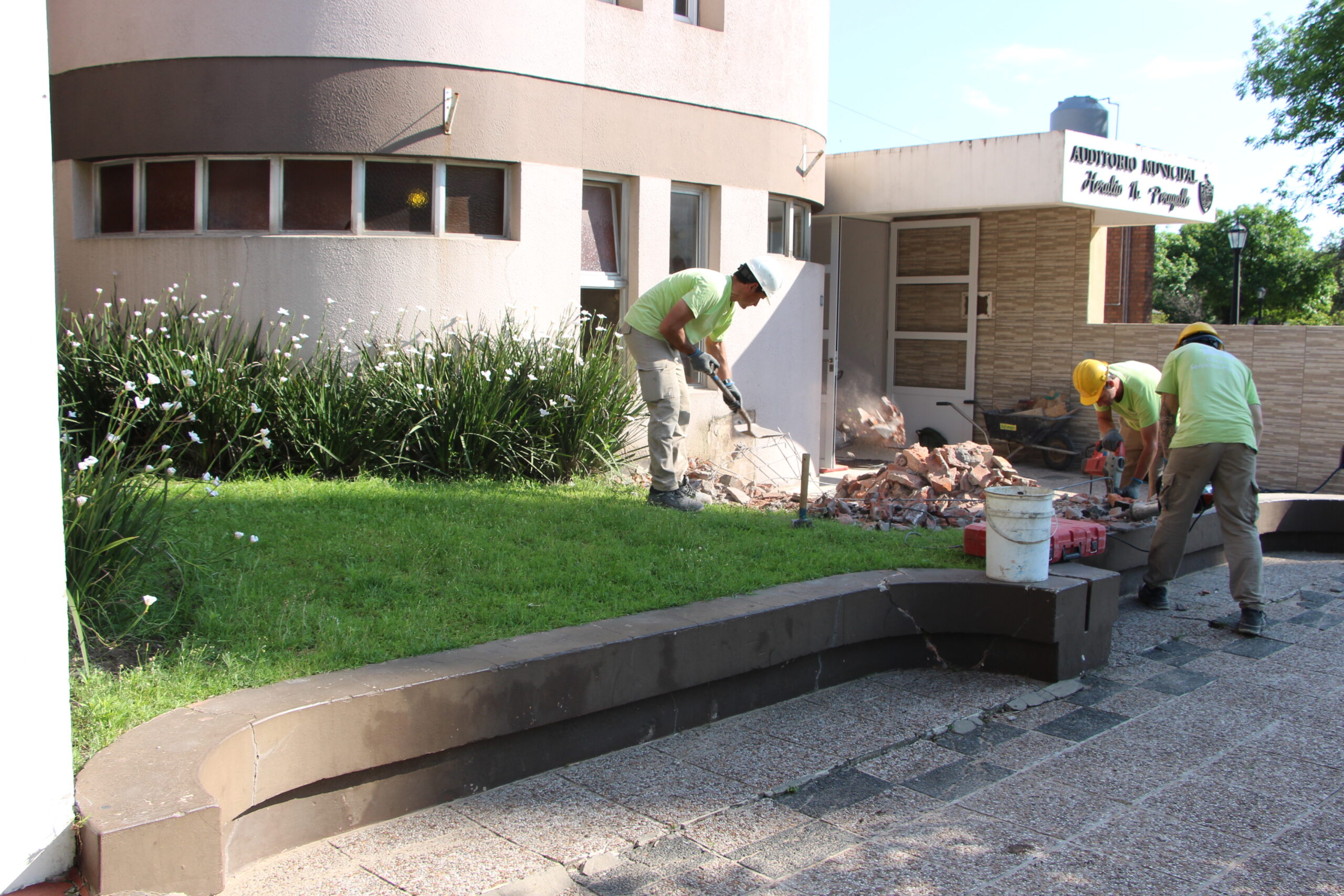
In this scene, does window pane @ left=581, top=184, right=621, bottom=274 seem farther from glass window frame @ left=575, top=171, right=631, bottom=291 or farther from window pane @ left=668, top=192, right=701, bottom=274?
window pane @ left=668, top=192, right=701, bottom=274

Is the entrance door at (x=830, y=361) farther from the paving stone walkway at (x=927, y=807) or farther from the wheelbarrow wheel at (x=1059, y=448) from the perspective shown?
the paving stone walkway at (x=927, y=807)

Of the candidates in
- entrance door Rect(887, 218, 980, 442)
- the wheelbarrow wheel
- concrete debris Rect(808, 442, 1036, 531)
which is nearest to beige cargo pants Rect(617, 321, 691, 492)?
concrete debris Rect(808, 442, 1036, 531)

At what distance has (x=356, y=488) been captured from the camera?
7.32 meters

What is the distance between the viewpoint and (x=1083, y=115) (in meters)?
16.0

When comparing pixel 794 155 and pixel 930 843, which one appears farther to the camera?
pixel 794 155

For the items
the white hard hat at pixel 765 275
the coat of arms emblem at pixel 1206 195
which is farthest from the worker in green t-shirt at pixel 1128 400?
the coat of arms emblem at pixel 1206 195

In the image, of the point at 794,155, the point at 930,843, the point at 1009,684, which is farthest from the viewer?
the point at 794,155

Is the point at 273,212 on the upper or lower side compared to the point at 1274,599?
upper

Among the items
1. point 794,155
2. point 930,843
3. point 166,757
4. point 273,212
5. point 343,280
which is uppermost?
point 794,155

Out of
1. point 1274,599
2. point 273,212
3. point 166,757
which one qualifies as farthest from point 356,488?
point 1274,599

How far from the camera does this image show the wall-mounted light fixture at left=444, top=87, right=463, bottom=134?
8.86m

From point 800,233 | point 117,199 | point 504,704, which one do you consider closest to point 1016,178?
point 800,233

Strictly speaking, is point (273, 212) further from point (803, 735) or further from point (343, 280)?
point (803, 735)

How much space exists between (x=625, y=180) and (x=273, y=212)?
10.2 ft
